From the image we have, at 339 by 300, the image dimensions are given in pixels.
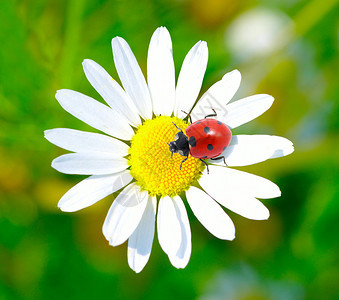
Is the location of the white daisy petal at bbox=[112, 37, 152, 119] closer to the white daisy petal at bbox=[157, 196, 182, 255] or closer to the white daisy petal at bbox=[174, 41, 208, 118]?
the white daisy petal at bbox=[174, 41, 208, 118]

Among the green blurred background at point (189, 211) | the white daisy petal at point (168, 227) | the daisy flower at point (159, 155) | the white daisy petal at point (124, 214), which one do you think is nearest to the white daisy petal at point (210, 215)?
the daisy flower at point (159, 155)

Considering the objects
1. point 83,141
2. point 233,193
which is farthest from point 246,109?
point 83,141

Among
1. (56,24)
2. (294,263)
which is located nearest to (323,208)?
(294,263)

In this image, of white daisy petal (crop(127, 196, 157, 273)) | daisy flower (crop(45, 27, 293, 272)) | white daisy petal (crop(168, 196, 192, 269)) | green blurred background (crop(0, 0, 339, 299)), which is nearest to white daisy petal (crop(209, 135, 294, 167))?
daisy flower (crop(45, 27, 293, 272))

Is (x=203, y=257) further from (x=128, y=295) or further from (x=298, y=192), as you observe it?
(x=298, y=192)

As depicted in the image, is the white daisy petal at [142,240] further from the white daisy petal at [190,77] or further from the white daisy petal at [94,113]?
the white daisy petal at [190,77]
